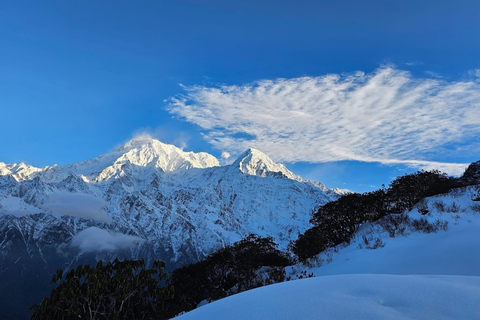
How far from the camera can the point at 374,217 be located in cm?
2097

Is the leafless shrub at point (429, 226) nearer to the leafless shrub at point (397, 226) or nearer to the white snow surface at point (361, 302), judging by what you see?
the leafless shrub at point (397, 226)

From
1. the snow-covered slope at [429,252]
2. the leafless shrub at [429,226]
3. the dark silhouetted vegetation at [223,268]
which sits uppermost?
the leafless shrub at [429,226]

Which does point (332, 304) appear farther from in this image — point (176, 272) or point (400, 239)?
point (176, 272)

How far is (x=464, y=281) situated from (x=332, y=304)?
275cm

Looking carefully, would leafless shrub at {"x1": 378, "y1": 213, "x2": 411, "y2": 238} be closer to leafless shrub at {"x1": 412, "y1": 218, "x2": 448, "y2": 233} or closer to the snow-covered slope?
the snow-covered slope

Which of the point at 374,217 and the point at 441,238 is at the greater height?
the point at 374,217

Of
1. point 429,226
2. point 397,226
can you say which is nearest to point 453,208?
point 397,226

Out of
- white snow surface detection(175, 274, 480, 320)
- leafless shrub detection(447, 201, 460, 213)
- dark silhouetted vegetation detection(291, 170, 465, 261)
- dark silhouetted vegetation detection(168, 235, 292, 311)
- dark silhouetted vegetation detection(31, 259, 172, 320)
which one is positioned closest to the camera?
white snow surface detection(175, 274, 480, 320)

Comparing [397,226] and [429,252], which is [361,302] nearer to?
[429,252]

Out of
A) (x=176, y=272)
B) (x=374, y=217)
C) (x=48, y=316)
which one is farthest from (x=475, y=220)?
(x=176, y=272)

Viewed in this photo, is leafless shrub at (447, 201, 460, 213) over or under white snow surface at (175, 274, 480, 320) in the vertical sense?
over

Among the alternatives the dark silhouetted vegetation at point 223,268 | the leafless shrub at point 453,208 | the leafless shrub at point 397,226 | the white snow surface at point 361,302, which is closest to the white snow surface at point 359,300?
the white snow surface at point 361,302

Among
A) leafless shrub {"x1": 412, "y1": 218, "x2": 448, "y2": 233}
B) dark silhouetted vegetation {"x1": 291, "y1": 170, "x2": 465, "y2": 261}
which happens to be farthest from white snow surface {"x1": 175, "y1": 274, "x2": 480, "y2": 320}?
dark silhouetted vegetation {"x1": 291, "y1": 170, "x2": 465, "y2": 261}

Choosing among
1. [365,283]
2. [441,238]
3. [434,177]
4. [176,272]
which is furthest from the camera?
[176,272]
